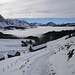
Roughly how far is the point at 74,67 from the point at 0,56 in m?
34.6

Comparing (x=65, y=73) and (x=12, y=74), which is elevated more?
(x=65, y=73)

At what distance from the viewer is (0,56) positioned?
43.0 m

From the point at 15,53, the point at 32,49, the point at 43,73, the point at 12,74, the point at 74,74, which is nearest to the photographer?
the point at 74,74

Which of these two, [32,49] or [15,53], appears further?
[32,49]

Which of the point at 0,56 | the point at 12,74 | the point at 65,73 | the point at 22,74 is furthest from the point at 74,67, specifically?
the point at 0,56

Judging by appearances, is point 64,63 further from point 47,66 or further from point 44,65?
point 44,65

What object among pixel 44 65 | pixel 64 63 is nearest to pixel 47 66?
pixel 44 65

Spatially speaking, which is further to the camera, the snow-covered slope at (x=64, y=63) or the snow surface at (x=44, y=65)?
the snow surface at (x=44, y=65)

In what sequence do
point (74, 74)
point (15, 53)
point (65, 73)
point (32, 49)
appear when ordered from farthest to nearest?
point (32, 49) < point (15, 53) < point (65, 73) < point (74, 74)

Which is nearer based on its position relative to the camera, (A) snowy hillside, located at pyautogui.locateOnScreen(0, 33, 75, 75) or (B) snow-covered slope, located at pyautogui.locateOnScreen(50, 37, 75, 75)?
(B) snow-covered slope, located at pyautogui.locateOnScreen(50, 37, 75, 75)

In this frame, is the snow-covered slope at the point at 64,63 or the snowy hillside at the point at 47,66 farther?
the snowy hillside at the point at 47,66

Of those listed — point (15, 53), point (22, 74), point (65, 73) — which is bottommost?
point (15, 53)

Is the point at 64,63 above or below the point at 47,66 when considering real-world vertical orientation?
above

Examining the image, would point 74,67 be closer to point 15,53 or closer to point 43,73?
point 43,73
